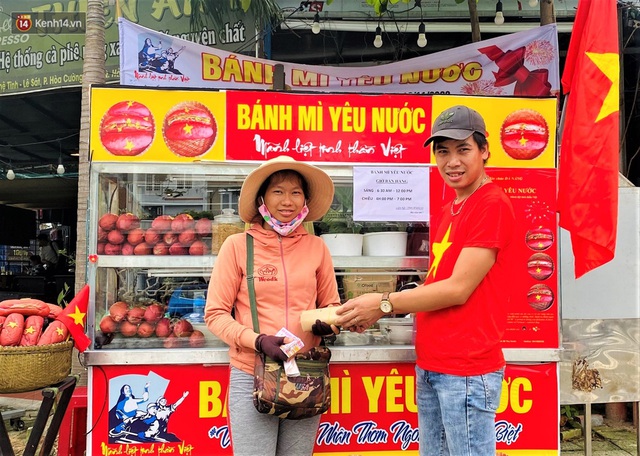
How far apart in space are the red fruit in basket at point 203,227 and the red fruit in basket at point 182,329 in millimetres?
550

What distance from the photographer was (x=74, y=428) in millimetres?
3018

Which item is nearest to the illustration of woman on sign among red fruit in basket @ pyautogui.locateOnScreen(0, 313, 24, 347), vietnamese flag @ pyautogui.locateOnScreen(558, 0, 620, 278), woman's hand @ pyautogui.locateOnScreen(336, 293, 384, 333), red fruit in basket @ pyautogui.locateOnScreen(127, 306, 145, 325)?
red fruit in basket @ pyautogui.locateOnScreen(127, 306, 145, 325)

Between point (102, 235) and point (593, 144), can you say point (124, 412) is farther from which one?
point (593, 144)

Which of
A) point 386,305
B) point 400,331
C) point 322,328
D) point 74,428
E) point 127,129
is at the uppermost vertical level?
point 127,129

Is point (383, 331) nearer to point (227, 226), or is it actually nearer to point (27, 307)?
point (227, 226)

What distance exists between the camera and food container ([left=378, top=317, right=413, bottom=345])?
3.04 metres

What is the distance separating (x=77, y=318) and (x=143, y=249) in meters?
0.51

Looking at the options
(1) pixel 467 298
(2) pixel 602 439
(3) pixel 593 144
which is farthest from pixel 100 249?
(2) pixel 602 439

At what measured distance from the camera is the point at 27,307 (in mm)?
2738

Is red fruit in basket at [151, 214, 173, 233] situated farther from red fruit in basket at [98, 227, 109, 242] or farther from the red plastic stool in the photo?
the red plastic stool

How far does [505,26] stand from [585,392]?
395cm

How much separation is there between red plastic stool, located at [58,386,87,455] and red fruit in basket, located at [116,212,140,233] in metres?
1.10

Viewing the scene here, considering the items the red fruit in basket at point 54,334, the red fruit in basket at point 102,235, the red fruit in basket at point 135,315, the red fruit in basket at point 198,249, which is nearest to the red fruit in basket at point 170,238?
the red fruit in basket at point 198,249

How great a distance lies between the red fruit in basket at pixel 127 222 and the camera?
2.91m
